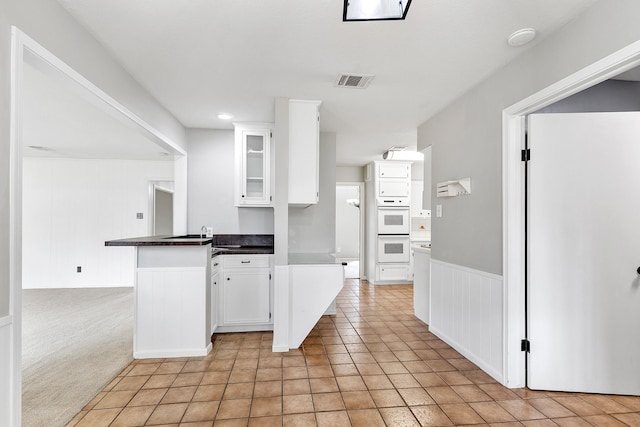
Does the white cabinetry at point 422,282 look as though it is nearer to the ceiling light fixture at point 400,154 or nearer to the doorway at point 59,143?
the ceiling light fixture at point 400,154

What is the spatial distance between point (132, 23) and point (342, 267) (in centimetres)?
245

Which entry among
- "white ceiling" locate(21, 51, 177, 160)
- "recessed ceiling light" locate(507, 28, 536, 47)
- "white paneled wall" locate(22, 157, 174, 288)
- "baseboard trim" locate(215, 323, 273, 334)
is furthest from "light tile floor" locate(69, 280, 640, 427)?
"white paneled wall" locate(22, 157, 174, 288)

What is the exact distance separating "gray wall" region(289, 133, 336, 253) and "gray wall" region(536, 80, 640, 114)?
2521 mm

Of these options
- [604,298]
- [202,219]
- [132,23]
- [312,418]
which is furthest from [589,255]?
[202,219]

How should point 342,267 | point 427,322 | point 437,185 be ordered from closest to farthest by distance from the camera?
1. point 342,267
2. point 437,185
3. point 427,322

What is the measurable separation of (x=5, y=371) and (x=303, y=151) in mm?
2518

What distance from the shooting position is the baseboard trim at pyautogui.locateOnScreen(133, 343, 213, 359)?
2.92m

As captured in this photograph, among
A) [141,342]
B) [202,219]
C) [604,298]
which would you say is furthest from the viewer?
[202,219]

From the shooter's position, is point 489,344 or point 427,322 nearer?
point 489,344

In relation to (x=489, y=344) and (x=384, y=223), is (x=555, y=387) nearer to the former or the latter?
(x=489, y=344)

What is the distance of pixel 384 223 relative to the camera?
6.37 meters

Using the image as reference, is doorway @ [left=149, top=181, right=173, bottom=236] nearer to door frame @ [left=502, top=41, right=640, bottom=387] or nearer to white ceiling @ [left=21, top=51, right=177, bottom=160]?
white ceiling @ [left=21, top=51, right=177, bottom=160]

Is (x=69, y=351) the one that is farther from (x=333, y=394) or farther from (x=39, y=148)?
(x=39, y=148)

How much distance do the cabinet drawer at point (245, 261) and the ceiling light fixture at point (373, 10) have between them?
8.45ft
